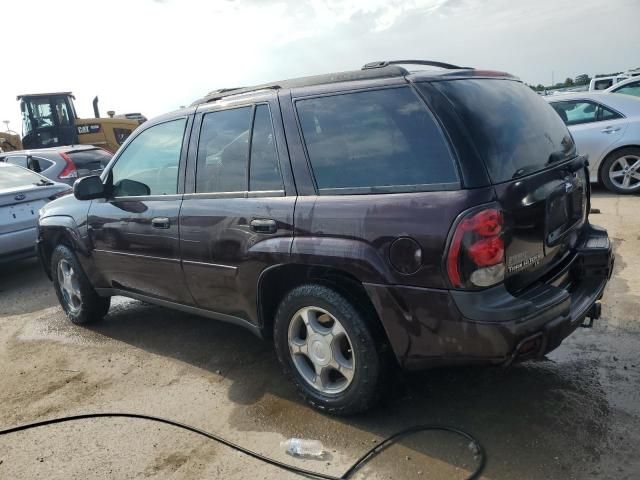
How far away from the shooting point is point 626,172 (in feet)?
26.3

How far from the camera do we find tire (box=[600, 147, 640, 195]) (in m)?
7.96

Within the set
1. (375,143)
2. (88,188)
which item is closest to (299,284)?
(375,143)

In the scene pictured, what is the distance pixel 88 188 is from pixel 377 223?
2626 millimetres

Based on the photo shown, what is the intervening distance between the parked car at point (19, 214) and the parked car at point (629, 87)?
9.89 metres

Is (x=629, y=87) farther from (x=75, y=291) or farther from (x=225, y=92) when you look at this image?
(x=75, y=291)

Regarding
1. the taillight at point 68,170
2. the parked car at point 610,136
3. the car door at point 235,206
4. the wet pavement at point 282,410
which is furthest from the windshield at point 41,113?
the car door at point 235,206

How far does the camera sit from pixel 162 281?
13.0 ft

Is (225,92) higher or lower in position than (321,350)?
higher

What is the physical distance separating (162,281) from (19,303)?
3.04 m

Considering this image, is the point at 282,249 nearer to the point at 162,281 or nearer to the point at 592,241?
the point at 162,281

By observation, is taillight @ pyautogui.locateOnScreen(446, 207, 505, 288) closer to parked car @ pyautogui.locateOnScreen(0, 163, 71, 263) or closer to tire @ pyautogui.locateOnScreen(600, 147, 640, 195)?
parked car @ pyautogui.locateOnScreen(0, 163, 71, 263)

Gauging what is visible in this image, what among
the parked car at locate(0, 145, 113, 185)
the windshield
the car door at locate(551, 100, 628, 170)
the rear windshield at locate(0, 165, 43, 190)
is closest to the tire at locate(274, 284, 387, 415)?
the rear windshield at locate(0, 165, 43, 190)

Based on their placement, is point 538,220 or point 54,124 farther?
point 54,124

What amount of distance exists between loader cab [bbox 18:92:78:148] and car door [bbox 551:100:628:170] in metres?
14.3
